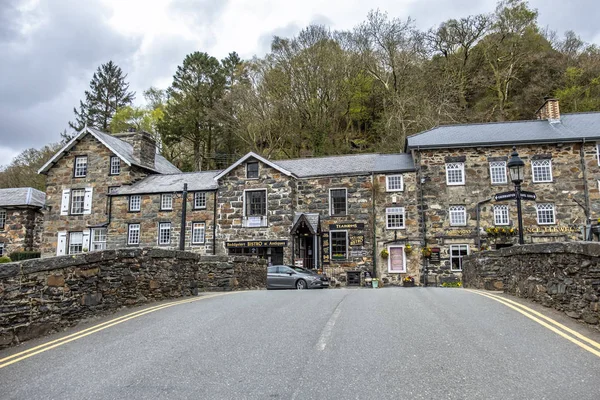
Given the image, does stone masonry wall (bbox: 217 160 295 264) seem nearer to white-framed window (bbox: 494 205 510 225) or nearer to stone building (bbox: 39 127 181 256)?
stone building (bbox: 39 127 181 256)

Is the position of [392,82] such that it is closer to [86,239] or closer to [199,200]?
[199,200]

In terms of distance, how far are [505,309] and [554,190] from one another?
71.9ft

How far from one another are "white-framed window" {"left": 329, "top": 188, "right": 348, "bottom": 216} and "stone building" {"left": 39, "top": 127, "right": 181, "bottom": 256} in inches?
597

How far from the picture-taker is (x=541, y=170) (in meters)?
28.5

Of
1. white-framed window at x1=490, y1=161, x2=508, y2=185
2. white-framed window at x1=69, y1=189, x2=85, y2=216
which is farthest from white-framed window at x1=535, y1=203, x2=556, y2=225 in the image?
white-framed window at x1=69, y1=189, x2=85, y2=216

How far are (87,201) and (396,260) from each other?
2286 cm

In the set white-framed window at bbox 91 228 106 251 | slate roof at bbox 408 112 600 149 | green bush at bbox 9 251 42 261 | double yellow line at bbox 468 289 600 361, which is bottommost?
double yellow line at bbox 468 289 600 361

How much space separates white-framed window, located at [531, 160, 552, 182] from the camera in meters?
28.4

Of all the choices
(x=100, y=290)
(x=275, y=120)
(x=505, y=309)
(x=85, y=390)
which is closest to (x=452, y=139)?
(x=275, y=120)

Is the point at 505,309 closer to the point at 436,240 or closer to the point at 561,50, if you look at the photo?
the point at 436,240

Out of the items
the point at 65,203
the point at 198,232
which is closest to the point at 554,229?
the point at 198,232

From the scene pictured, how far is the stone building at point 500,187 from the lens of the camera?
91.1ft

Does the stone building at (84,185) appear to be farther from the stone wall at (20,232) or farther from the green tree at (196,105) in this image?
the green tree at (196,105)

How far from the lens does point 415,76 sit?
42.7 m
